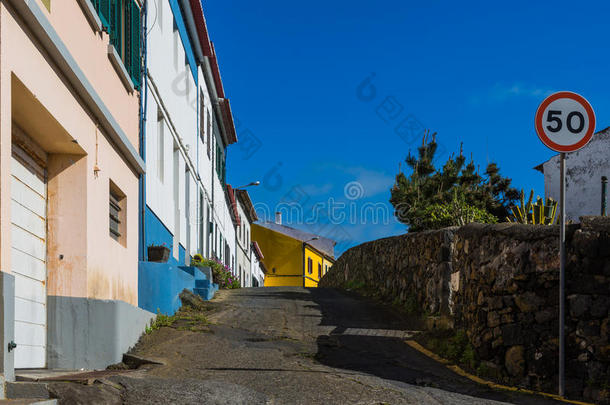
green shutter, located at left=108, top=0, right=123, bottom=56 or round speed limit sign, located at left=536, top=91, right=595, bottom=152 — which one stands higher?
green shutter, located at left=108, top=0, right=123, bottom=56

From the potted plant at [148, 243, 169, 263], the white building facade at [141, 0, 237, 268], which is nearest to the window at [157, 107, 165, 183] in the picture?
the white building facade at [141, 0, 237, 268]

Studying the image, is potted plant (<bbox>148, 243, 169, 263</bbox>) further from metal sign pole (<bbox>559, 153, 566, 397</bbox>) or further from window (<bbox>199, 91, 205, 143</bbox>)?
window (<bbox>199, 91, 205, 143</bbox>)

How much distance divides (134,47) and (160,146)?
4.16 meters

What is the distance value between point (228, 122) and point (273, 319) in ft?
56.7

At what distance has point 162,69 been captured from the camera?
14.5 m

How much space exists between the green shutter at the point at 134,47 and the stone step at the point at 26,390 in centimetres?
596

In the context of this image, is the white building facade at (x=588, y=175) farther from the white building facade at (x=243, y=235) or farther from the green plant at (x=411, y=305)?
the white building facade at (x=243, y=235)

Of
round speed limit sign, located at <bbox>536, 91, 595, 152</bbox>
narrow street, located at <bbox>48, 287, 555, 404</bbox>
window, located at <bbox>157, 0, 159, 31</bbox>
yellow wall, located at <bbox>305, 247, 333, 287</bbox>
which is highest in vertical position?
window, located at <bbox>157, 0, 159, 31</bbox>

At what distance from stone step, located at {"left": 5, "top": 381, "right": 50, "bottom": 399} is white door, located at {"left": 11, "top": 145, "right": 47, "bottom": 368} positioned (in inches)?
54.9

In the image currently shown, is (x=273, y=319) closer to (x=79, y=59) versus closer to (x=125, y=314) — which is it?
(x=125, y=314)

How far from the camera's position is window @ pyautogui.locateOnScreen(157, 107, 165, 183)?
14.3 meters

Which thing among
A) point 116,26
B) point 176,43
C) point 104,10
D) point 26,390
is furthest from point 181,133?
point 26,390

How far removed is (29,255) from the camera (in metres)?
6.90

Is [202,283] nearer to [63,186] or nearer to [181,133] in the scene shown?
[181,133]
